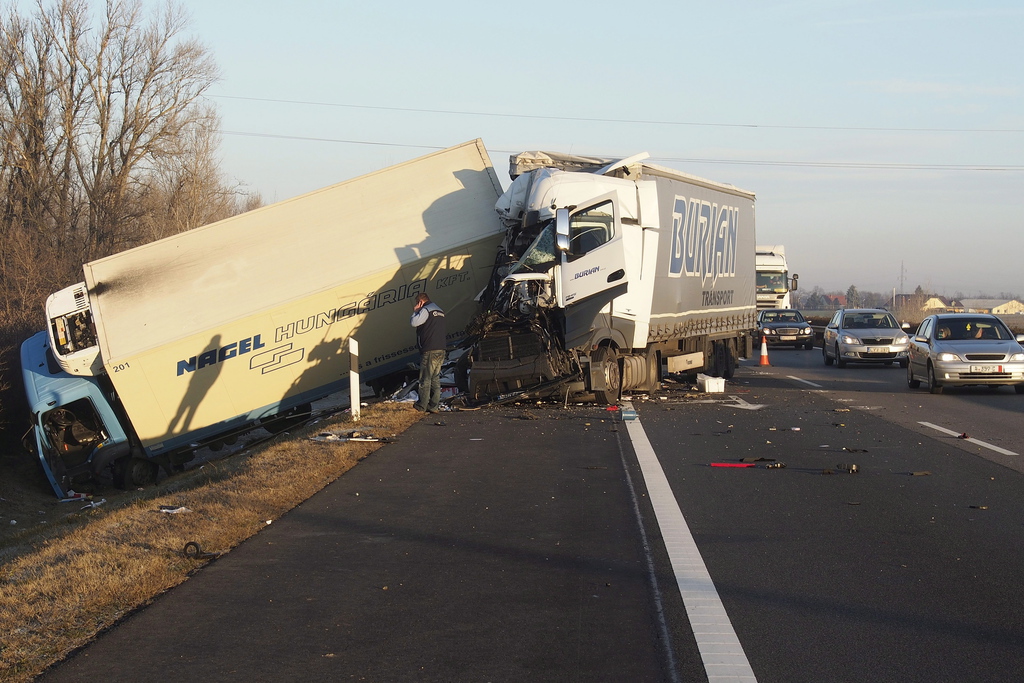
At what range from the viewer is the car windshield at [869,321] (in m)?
29.0

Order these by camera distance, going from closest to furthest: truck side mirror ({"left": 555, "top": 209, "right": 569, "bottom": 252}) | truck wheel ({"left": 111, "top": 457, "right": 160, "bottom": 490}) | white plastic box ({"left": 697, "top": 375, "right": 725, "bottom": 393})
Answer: truck side mirror ({"left": 555, "top": 209, "right": 569, "bottom": 252}), truck wheel ({"left": 111, "top": 457, "right": 160, "bottom": 490}), white plastic box ({"left": 697, "top": 375, "right": 725, "bottom": 393})

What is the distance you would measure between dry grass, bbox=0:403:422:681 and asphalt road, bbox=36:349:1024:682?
0.18 metres

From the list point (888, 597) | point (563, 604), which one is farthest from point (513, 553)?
point (888, 597)

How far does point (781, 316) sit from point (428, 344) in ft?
94.9

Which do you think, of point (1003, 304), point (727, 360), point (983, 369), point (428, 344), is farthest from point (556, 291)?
point (1003, 304)

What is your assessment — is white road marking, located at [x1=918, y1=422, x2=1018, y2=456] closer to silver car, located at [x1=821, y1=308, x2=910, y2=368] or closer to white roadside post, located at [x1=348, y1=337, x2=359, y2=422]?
white roadside post, located at [x1=348, y1=337, x2=359, y2=422]

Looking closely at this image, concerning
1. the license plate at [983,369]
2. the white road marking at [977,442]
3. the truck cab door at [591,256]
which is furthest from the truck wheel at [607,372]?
the license plate at [983,369]

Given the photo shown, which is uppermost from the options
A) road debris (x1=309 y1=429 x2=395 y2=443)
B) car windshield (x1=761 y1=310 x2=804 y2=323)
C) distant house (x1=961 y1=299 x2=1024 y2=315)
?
car windshield (x1=761 y1=310 x2=804 y2=323)

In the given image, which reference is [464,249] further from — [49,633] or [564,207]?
[49,633]

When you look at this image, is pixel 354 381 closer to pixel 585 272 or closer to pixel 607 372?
pixel 585 272

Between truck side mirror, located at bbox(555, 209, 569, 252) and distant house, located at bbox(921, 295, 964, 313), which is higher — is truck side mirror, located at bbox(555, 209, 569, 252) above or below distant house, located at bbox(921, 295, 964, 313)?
above

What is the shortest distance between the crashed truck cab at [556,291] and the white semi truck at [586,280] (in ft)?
0.05

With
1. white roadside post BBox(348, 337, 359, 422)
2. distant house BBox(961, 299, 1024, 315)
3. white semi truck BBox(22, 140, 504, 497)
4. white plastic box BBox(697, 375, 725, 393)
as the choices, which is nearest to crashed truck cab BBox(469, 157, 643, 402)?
white semi truck BBox(22, 140, 504, 497)

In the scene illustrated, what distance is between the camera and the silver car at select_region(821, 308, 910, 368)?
2825cm
